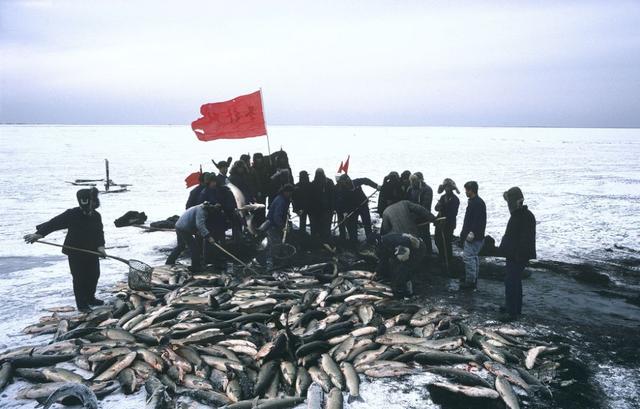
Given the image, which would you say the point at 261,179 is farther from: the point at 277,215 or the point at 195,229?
the point at 195,229

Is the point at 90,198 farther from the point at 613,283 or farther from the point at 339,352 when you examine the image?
the point at 613,283

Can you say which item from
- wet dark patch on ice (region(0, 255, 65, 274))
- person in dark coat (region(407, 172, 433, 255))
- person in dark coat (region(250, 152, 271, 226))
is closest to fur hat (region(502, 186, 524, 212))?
person in dark coat (region(407, 172, 433, 255))

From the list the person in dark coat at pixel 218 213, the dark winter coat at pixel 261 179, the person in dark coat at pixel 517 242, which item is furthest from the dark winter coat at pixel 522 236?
the dark winter coat at pixel 261 179

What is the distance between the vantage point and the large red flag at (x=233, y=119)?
1152 cm

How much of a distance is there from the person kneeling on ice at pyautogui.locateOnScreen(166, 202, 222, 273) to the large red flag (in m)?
3.37

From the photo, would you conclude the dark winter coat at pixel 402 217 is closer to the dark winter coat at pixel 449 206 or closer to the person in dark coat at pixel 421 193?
the dark winter coat at pixel 449 206

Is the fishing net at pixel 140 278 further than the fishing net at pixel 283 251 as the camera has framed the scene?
No

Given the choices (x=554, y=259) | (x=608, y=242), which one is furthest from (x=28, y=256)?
(x=608, y=242)

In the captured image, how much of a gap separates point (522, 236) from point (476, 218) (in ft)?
3.87

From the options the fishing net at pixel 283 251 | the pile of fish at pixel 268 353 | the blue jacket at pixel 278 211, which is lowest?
the pile of fish at pixel 268 353

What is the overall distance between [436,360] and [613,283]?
5405 mm

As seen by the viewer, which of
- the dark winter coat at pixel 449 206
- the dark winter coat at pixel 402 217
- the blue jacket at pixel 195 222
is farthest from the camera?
the dark winter coat at pixel 449 206

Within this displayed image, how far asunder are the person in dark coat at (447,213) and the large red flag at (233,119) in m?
4.96

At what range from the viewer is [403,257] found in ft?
24.1
